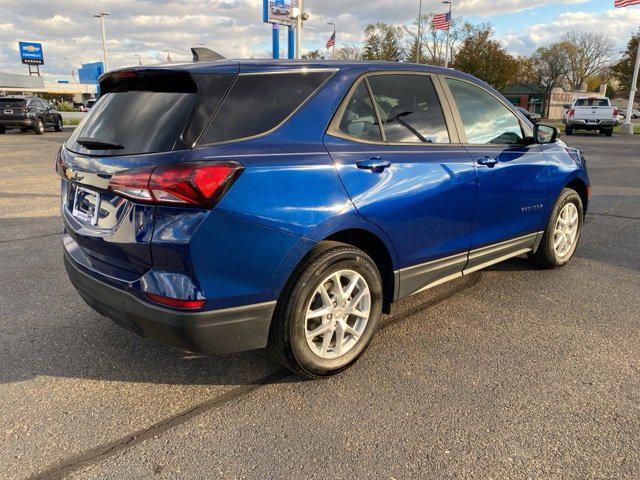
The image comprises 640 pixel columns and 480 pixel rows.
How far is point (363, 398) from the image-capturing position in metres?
2.67

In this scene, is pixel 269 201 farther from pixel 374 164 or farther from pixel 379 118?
pixel 379 118

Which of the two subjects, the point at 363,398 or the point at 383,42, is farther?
the point at 383,42

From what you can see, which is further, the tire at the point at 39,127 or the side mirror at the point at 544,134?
the tire at the point at 39,127

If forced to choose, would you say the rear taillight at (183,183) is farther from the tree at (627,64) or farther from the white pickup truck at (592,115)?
the tree at (627,64)

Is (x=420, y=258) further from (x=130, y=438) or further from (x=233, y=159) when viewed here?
(x=130, y=438)

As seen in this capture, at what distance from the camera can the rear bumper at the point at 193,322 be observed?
2.31m

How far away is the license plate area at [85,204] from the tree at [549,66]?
75.8 m

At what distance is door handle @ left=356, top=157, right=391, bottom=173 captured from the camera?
2.76 meters

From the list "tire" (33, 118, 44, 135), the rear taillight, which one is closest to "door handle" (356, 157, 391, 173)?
the rear taillight

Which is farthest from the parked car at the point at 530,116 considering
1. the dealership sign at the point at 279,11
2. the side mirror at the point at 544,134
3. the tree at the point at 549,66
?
the tree at the point at 549,66

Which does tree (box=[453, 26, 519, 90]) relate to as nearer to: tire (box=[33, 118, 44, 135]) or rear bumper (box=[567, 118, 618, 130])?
rear bumper (box=[567, 118, 618, 130])

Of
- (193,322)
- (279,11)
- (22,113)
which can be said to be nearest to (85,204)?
(193,322)

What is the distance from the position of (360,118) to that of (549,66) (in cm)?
7946

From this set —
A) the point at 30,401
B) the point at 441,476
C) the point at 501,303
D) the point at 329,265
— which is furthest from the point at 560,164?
the point at 30,401
